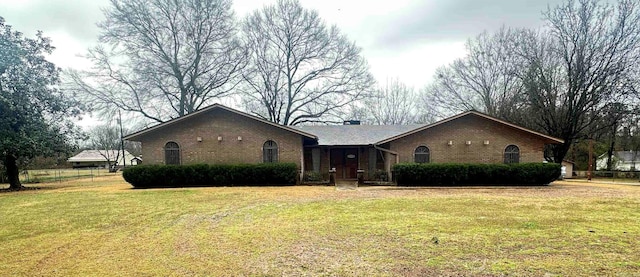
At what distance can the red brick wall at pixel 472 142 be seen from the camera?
18.7 metres

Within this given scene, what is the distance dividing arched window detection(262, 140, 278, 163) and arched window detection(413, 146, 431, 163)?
794 cm

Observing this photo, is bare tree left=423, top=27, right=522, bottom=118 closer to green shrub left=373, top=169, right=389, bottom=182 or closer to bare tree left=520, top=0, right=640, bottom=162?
bare tree left=520, top=0, right=640, bottom=162

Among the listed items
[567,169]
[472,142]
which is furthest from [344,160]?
[567,169]

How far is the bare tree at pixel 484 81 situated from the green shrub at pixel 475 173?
49.1 feet

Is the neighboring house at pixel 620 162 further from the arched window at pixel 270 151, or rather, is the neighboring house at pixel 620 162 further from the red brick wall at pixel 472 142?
the arched window at pixel 270 151

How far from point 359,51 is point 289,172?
1954cm

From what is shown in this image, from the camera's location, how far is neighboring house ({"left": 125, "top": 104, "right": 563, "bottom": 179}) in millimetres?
Result: 18750

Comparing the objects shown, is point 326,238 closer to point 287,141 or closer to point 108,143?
point 287,141

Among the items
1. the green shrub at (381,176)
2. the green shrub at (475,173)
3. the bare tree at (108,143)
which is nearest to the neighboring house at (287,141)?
the green shrub at (381,176)

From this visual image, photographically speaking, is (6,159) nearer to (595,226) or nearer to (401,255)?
(401,255)

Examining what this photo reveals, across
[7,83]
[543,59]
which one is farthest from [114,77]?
[543,59]

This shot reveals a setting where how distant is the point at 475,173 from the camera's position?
17625 millimetres

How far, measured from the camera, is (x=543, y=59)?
2798 cm

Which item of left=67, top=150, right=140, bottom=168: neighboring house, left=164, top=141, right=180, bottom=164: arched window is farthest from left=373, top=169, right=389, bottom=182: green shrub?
left=67, top=150, right=140, bottom=168: neighboring house
